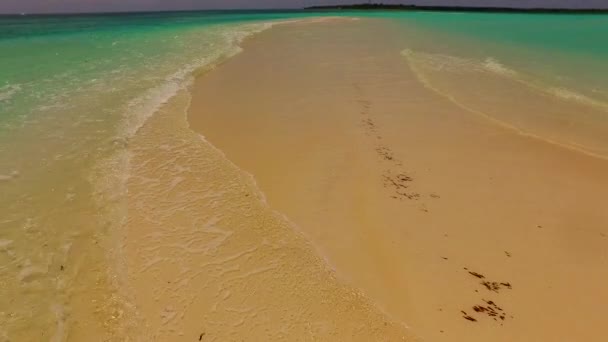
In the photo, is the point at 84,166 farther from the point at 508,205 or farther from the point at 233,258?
the point at 508,205

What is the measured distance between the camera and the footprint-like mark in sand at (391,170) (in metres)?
5.07

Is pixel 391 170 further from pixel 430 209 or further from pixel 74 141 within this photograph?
pixel 74 141

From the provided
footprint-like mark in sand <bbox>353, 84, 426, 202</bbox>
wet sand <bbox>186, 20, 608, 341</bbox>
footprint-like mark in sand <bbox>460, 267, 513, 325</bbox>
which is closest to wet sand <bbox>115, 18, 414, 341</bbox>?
wet sand <bbox>186, 20, 608, 341</bbox>

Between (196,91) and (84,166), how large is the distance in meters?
5.18

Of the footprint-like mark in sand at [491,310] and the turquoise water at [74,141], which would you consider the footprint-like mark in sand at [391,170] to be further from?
the turquoise water at [74,141]

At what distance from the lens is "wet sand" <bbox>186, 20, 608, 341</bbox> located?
3.30 m

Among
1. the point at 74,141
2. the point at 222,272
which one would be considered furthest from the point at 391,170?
the point at 74,141

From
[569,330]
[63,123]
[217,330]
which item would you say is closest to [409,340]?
[569,330]

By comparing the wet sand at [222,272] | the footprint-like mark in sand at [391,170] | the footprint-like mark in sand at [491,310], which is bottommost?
the footprint-like mark in sand at [491,310]

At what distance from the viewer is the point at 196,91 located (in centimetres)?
1021

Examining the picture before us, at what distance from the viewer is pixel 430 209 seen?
4711 millimetres

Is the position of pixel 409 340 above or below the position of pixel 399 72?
below

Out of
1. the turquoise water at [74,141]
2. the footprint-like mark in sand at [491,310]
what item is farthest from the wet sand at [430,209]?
the turquoise water at [74,141]

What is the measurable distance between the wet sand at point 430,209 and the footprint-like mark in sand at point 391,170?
3 centimetres
